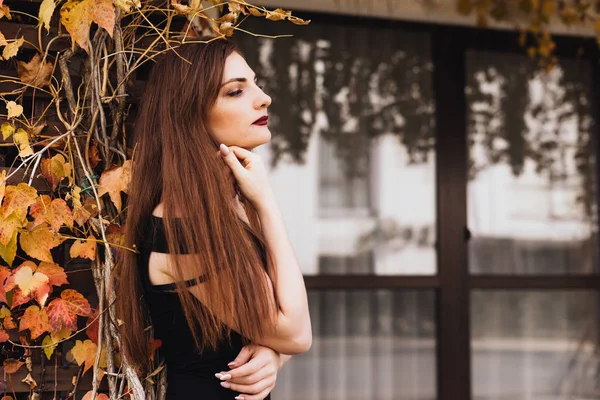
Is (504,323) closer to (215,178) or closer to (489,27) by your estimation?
(489,27)

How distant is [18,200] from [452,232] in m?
2.56

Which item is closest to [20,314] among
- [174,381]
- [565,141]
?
[174,381]

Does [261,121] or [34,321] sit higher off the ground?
[261,121]

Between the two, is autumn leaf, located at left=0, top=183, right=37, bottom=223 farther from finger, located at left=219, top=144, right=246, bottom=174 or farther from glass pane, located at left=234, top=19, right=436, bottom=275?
glass pane, located at left=234, top=19, right=436, bottom=275

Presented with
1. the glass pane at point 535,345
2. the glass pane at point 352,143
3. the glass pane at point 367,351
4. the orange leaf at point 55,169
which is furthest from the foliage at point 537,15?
the orange leaf at point 55,169

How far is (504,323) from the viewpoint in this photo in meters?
3.92

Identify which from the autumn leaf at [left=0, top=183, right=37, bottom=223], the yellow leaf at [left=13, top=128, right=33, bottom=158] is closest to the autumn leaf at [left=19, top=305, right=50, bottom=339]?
the autumn leaf at [left=0, top=183, right=37, bottom=223]

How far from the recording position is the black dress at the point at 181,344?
157 centimetres

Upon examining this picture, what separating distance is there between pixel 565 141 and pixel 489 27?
2.45 ft

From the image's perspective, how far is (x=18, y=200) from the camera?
5.29 ft

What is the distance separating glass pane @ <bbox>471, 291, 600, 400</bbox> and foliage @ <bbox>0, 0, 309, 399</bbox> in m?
2.54

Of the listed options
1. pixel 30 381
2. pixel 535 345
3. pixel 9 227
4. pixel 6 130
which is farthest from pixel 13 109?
pixel 535 345

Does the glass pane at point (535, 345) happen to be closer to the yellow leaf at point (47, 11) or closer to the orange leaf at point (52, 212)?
the orange leaf at point (52, 212)

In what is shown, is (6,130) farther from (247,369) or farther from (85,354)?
(247,369)
